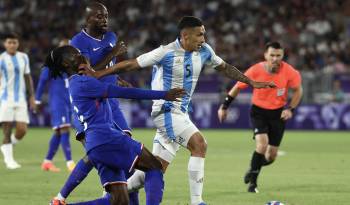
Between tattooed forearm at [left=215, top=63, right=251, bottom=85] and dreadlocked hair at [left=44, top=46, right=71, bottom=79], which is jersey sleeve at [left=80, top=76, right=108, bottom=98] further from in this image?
tattooed forearm at [left=215, top=63, right=251, bottom=85]

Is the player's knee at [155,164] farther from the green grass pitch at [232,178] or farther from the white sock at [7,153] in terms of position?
the white sock at [7,153]

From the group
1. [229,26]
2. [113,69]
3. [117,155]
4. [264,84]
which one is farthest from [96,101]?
[229,26]

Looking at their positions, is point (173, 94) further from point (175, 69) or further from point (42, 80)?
point (42, 80)

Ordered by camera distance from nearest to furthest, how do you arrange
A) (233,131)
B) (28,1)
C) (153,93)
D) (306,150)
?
(153,93) → (306,150) → (233,131) → (28,1)

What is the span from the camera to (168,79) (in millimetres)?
9281

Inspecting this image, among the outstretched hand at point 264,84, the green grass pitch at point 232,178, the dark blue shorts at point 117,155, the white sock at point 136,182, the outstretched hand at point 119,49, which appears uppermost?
the outstretched hand at point 119,49

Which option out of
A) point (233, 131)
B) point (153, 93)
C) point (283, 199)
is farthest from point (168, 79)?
point (233, 131)

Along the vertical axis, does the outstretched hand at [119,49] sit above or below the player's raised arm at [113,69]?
above

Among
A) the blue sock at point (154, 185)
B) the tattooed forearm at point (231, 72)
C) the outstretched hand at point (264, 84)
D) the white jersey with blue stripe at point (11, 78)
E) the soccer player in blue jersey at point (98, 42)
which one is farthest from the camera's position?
the white jersey with blue stripe at point (11, 78)

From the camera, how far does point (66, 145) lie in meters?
14.8

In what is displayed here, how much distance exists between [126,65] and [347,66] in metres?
20.2

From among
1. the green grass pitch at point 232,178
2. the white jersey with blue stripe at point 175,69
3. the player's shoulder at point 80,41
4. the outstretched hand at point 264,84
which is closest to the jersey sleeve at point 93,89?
the white jersey with blue stripe at point 175,69

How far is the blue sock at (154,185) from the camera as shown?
26.1 feet

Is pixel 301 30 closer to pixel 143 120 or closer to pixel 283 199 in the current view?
pixel 143 120
